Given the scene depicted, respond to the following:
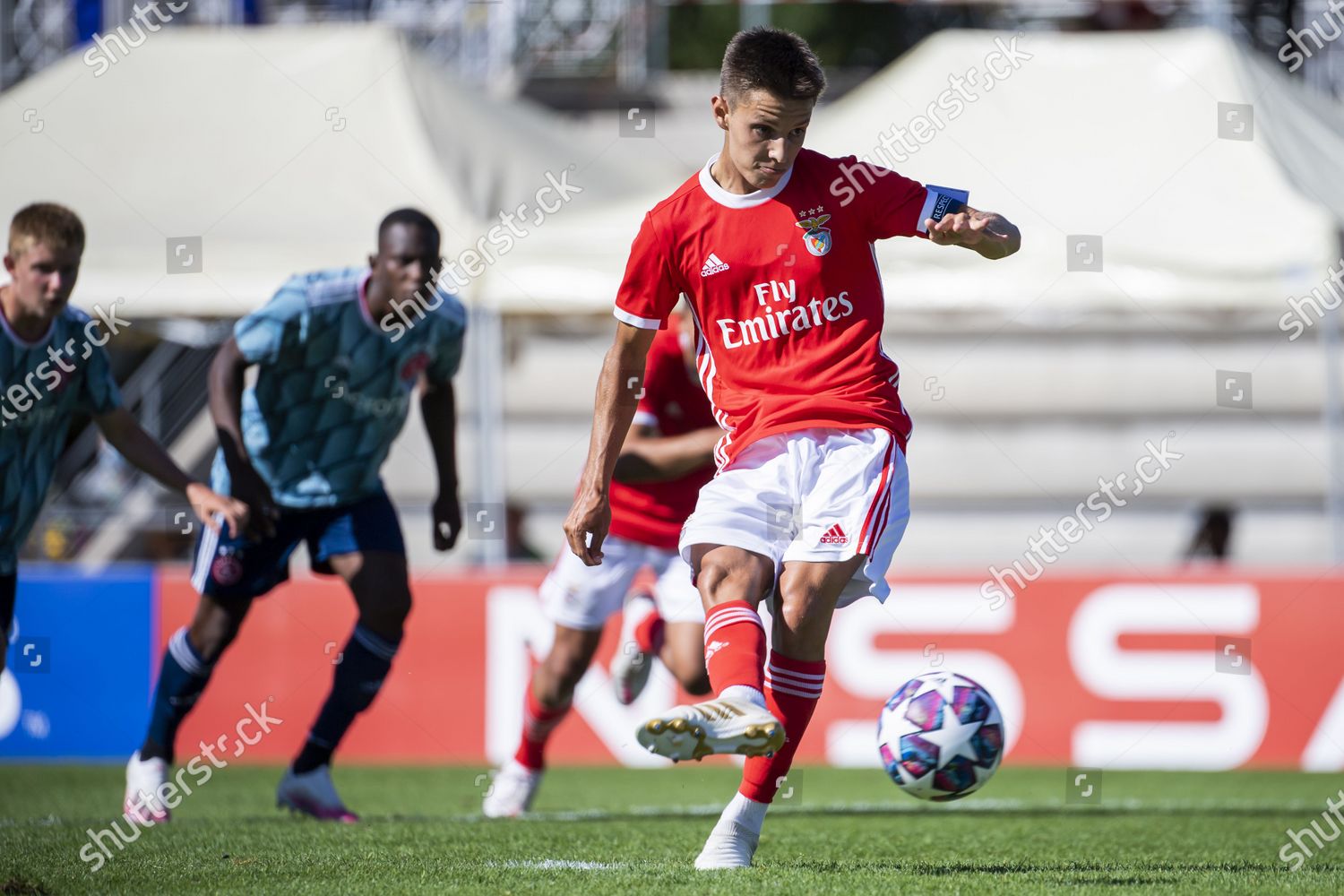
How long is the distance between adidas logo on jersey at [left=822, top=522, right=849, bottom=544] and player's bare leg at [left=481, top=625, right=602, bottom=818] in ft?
8.81

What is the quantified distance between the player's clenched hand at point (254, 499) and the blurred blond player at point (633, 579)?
130 cm

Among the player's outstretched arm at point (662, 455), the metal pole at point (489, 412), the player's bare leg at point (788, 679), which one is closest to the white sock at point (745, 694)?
the player's bare leg at point (788, 679)

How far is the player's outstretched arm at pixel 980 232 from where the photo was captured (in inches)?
173

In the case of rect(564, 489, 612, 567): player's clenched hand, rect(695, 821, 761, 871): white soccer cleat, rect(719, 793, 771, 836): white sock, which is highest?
rect(564, 489, 612, 567): player's clenched hand

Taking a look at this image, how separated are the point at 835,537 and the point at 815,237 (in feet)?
2.80

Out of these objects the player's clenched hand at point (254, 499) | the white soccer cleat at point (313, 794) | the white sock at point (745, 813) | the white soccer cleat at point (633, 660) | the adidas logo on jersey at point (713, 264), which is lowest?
the white soccer cleat at point (313, 794)

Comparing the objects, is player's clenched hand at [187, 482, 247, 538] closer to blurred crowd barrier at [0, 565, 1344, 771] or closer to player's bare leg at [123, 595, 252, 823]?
player's bare leg at [123, 595, 252, 823]

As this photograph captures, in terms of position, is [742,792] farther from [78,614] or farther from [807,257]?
[78,614]

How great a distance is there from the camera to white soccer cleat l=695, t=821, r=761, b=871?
4496 millimetres

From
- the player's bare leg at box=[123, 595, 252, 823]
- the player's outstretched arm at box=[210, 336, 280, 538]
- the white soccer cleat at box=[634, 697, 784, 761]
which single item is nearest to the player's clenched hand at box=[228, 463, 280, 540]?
the player's outstretched arm at box=[210, 336, 280, 538]

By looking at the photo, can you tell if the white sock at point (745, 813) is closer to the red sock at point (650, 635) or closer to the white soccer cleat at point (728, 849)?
the white soccer cleat at point (728, 849)

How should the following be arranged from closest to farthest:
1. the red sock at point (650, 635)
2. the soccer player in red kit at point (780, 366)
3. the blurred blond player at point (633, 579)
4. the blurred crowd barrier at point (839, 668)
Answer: the soccer player in red kit at point (780, 366), the blurred blond player at point (633, 579), the red sock at point (650, 635), the blurred crowd barrier at point (839, 668)

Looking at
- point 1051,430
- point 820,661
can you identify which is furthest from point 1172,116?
point 820,661

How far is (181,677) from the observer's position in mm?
6664
